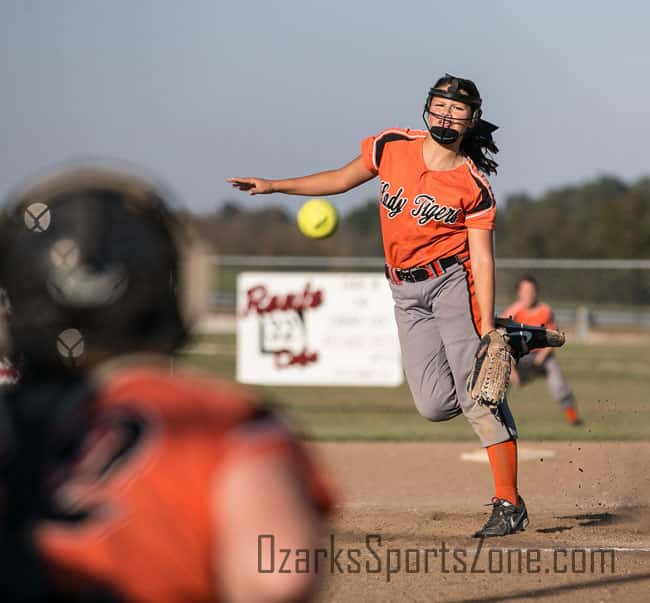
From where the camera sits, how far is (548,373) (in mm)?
12305

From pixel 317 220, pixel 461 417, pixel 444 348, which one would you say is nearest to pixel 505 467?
pixel 444 348

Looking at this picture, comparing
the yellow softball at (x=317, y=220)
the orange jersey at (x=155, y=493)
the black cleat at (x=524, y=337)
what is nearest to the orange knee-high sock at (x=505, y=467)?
the black cleat at (x=524, y=337)

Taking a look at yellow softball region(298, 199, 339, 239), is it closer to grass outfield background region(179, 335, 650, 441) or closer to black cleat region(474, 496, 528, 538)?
black cleat region(474, 496, 528, 538)

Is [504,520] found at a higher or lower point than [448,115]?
lower

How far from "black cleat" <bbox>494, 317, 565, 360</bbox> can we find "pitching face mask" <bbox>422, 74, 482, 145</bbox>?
3.16 feet

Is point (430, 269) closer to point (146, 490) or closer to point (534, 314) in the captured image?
point (146, 490)

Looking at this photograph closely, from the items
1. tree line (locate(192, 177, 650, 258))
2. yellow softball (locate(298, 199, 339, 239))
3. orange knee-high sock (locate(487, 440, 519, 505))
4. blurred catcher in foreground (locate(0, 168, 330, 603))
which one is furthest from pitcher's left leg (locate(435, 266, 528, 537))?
tree line (locate(192, 177, 650, 258))

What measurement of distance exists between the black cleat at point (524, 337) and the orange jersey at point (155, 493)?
14.4 feet

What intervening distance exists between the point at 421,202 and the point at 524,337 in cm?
89

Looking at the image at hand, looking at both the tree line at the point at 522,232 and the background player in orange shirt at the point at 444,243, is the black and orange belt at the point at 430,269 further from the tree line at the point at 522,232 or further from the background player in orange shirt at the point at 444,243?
the tree line at the point at 522,232

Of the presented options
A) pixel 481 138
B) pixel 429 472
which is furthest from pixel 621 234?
pixel 481 138

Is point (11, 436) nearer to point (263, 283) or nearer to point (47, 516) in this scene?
point (47, 516)

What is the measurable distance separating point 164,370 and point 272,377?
12537 mm

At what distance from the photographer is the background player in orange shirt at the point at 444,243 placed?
5.56 metres
